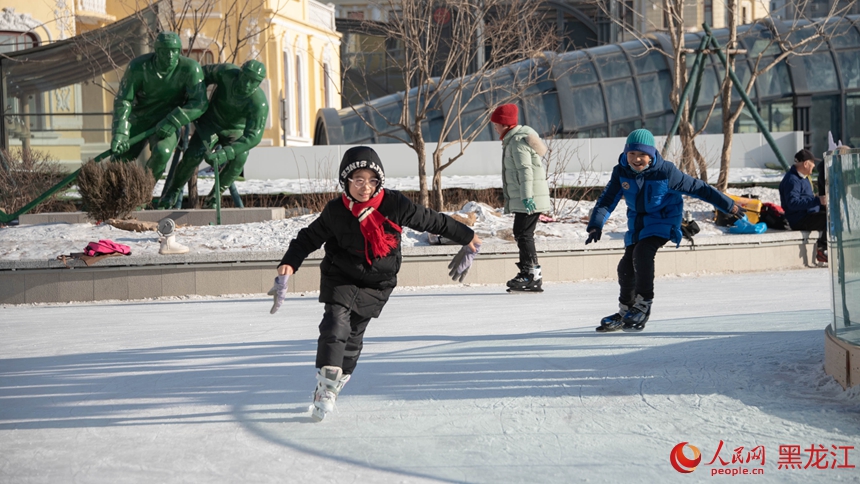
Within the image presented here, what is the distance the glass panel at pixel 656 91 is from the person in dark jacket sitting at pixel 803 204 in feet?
62.8

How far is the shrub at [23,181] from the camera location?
49.9ft

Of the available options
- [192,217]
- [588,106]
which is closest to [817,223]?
[192,217]

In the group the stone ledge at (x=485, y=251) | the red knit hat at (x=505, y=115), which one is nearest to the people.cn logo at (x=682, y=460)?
the red knit hat at (x=505, y=115)

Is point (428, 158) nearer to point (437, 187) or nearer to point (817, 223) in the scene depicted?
point (437, 187)

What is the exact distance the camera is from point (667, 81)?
3139 centimetres

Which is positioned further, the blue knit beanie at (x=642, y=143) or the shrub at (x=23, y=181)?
the shrub at (x=23, y=181)

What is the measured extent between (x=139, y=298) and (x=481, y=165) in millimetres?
13492

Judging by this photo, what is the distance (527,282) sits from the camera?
31.8ft

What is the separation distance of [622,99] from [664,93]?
145cm

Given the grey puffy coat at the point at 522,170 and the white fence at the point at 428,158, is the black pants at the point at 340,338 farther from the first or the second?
the white fence at the point at 428,158

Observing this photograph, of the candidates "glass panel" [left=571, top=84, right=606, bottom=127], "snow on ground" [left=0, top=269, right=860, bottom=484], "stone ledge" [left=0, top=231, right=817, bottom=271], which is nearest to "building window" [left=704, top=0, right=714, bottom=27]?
"glass panel" [left=571, top=84, right=606, bottom=127]

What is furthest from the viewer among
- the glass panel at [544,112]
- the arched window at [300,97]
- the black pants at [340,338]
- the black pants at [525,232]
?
the arched window at [300,97]

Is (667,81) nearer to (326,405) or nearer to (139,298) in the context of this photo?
(139,298)

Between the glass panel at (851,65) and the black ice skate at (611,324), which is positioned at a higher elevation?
the glass panel at (851,65)
